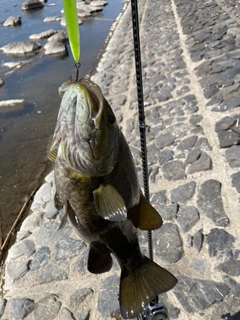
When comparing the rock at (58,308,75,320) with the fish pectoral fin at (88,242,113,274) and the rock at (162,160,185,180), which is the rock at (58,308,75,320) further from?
the rock at (162,160,185,180)

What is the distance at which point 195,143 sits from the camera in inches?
261

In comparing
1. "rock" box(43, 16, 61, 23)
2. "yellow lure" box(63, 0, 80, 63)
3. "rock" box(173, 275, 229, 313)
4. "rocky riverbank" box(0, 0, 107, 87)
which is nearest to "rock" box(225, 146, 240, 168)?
"rock" box(173, 275, 229, 313)

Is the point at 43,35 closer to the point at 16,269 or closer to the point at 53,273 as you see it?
A: the point at 16,269

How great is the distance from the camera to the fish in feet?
6.17

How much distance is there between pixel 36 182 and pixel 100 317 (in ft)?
14.8

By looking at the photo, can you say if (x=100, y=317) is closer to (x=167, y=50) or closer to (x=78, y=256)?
(x=78, y=256)

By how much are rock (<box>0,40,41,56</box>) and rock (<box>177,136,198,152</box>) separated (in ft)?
40.1

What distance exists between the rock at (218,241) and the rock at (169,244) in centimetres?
39

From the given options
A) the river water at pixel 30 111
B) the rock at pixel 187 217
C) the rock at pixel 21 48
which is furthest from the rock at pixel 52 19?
the rock at pixel 187 217

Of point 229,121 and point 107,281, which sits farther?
point 229,121

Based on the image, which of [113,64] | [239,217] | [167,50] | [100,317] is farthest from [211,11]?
[100,317]

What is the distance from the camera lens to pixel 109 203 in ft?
6.39

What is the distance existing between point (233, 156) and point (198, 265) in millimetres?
2100

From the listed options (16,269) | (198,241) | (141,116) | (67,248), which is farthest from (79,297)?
(141,116)
